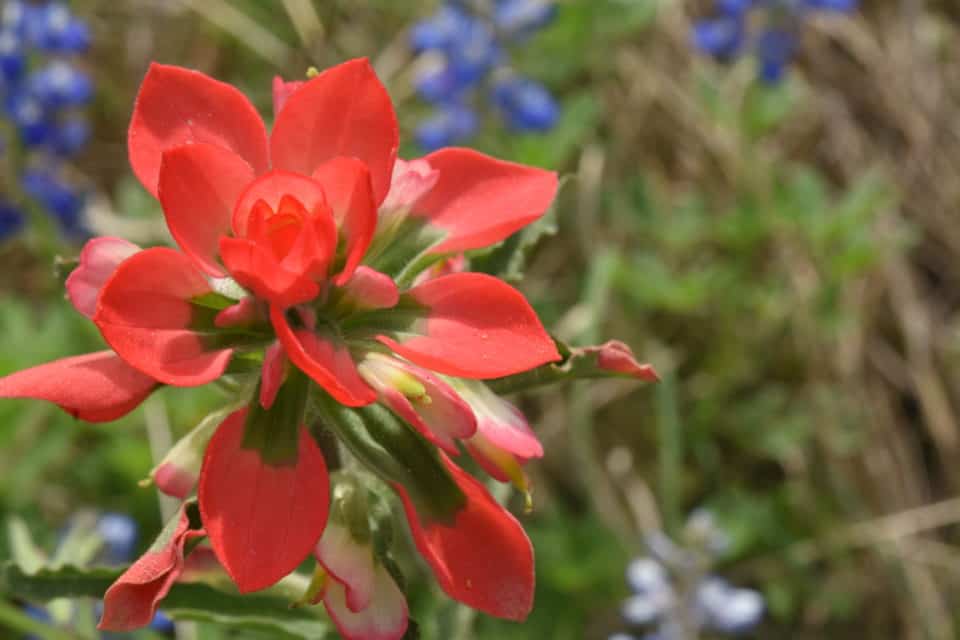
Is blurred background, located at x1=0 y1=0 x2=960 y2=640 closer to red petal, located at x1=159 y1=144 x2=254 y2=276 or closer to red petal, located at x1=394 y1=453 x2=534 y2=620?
red petal, located at x1=394 y1=453 x2=534 y2=620

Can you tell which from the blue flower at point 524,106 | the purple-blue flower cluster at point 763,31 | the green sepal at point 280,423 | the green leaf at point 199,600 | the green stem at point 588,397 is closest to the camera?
the green sepal at point 280,423

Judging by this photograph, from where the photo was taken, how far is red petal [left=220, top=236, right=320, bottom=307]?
988 millimetres

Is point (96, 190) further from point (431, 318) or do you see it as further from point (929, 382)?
point (431, 318)

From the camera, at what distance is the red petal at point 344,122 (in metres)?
1.09

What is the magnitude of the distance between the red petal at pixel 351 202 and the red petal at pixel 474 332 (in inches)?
3.2

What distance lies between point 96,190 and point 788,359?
1998 mm

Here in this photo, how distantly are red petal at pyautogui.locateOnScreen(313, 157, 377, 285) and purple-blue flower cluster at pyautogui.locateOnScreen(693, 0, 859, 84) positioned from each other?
209cm

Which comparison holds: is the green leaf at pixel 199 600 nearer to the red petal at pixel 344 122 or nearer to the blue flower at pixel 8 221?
the red petal at pixel 344 122

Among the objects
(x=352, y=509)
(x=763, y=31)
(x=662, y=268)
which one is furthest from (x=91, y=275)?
(x=763, y=31)

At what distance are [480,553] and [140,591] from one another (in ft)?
0.97

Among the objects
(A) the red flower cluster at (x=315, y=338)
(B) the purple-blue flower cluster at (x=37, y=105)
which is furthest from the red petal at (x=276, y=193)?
(B) the purple-blue flower cluster at (x=37, y=105)

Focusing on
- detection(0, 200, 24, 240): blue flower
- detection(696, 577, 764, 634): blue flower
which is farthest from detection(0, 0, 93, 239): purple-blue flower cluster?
detection(696, 577, 764, 634): blue flower

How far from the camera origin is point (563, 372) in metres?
1.17

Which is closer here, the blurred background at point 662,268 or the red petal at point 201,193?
the red petal at point 201,193
